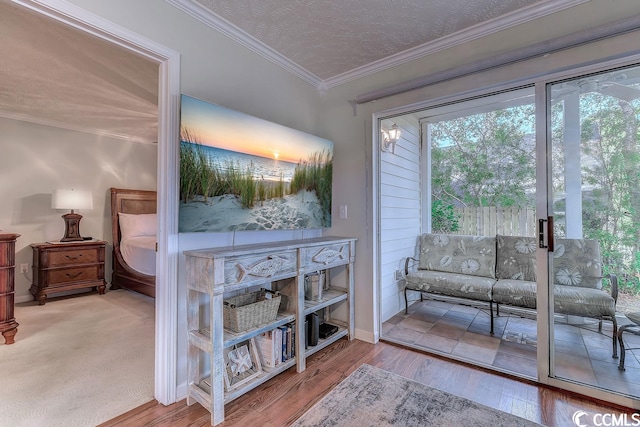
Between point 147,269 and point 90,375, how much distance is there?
1.64 meters

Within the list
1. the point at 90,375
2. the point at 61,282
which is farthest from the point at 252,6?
the point at 61,282

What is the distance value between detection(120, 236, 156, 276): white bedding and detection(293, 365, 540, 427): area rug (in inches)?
108

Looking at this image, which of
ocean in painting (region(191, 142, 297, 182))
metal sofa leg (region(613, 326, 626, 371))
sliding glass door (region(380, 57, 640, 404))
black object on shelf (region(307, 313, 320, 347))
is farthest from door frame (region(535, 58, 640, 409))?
ocean in painting (region(191, 142, 297, 182))

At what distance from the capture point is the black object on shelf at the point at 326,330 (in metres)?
2.49

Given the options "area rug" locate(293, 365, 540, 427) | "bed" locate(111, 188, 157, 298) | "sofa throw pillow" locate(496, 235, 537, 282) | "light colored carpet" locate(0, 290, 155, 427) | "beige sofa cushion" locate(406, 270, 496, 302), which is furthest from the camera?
"bed" locate(111, 188, 157, 298)

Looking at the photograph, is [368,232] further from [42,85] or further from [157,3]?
[42,85]

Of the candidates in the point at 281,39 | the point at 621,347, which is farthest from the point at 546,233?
the point at 281,39

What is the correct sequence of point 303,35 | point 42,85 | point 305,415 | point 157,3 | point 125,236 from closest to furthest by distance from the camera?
point 305,415, point 157,3, point 303,35, point 42,85, point 125,236

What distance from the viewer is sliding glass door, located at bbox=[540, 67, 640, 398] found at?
5.88ft

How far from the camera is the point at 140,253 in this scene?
3.62 metres

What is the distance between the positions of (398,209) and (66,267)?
441cm

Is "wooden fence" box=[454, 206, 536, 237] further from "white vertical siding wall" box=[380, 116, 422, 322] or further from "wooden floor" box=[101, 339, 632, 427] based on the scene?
"wooden floor" box=[101, 339, 632, 427]

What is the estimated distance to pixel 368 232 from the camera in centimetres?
265

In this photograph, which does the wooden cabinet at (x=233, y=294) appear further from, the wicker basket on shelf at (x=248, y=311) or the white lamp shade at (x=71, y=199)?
the white lamp shade at (x=71, y=199)
